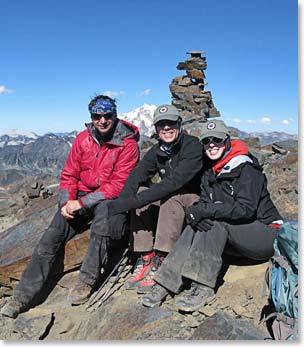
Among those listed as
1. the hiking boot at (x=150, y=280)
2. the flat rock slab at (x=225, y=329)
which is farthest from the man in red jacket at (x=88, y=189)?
the flat rock slab at (x=225, y=329)

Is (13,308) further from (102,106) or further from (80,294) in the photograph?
(102,106)

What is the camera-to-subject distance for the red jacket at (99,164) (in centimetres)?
786

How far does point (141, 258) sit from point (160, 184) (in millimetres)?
1624

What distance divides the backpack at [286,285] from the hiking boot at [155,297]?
1.89 meters

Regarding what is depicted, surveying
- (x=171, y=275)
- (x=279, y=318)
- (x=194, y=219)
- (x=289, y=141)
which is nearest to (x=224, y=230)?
(x=194, y=219)

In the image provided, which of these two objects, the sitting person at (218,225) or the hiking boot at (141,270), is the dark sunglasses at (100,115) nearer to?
the sitting person at (218,225)

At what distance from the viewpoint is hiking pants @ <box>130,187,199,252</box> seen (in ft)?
22.8

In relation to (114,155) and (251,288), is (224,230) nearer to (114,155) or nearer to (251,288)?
(251,288)

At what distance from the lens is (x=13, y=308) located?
25.4 feet

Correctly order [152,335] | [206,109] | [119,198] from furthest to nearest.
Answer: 1. [206,109]
2. [119,198]
3. [152,335]

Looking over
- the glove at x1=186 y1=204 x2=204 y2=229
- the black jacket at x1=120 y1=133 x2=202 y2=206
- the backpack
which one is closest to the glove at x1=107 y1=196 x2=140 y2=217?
the black jacket at x1=120 y1=133 x2=202 y2=206

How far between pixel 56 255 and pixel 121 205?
6.90 ft

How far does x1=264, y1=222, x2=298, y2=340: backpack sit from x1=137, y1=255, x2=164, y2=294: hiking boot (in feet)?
7.57

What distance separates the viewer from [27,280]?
7.82 metres
